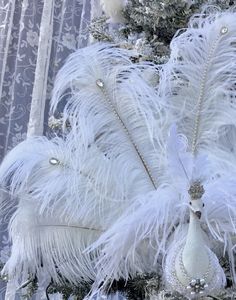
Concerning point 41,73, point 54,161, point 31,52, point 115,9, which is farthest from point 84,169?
point 31,52

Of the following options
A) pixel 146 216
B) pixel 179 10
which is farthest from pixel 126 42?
pixel 146 216

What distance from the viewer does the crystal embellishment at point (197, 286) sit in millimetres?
757

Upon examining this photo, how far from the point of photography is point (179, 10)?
1.19m

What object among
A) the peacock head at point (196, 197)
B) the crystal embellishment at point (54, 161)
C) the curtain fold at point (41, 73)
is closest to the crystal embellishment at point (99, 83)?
the crystal embellishment at point (54, 161)

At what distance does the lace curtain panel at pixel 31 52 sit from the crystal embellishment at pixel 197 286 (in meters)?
1.10

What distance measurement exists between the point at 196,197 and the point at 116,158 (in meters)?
0.21

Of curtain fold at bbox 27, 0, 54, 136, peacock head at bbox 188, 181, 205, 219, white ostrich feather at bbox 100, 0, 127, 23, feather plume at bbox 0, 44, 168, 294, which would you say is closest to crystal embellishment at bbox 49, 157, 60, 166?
feather plume at bbox 0, 44, 168, 294

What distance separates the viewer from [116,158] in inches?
37.4

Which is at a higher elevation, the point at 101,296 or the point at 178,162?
the point at 178,162

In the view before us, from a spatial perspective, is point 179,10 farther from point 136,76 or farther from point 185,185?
point 185,185

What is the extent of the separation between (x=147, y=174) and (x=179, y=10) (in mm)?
415

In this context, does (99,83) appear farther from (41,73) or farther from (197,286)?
(41,73)

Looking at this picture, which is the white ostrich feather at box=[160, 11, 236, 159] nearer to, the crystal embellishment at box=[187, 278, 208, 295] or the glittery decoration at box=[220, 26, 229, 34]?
the glittery decoration at box=[220, 26, 229, 34]

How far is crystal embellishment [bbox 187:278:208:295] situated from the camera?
0.76 metres
